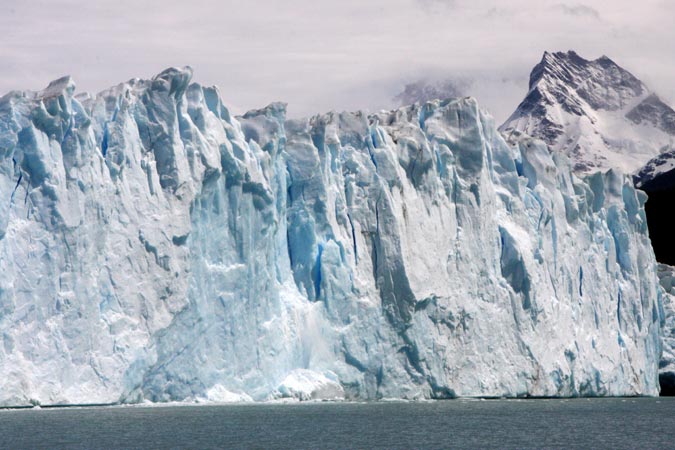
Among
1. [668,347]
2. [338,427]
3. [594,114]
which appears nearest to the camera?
[338,427]

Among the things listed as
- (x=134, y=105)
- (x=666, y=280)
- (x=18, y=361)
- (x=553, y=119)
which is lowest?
(x=18, y=361)

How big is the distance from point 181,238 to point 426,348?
374 inches

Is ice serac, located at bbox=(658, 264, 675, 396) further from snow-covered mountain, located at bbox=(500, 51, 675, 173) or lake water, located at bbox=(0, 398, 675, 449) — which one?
snow-covered mountain, located at bbox=(500, 51, 675, 173)

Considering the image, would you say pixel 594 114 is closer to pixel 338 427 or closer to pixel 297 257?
pixel 297 257

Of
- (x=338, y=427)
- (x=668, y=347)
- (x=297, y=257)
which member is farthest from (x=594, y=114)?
(x=338, y=427)

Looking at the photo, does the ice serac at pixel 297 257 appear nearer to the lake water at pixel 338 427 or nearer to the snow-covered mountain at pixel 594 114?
the lake water at pixel 338 427

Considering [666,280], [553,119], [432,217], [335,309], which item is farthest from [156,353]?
[553,119]

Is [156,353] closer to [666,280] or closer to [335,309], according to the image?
[335,309]

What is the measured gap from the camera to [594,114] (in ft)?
340

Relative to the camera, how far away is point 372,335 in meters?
37.1

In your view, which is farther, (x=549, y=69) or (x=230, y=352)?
(x=549, y=69)

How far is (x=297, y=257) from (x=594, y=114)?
2826 inches

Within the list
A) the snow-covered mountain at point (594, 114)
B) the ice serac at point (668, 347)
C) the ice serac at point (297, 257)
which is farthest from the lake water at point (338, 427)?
the snow-covered mountain at point (594, 114)

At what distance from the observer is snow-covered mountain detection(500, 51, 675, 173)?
95812mm
